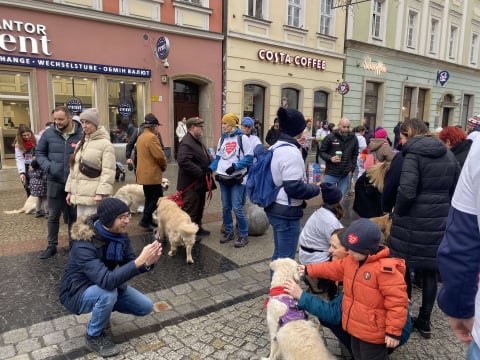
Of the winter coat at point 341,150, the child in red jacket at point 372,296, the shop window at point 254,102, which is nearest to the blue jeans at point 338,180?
the winter coat at point 341,150

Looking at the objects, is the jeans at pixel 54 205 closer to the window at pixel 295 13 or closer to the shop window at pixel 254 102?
the shop window at pixel 254 102

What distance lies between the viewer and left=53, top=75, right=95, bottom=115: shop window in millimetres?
11422

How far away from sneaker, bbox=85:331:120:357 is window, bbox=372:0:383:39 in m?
21.1

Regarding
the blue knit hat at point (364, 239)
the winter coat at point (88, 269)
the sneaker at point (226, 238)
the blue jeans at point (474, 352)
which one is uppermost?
the blue knit hat at point (364, 239)

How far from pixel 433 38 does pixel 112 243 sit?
26803mm

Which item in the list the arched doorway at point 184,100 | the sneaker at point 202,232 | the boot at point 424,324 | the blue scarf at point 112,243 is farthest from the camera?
the arched doorway at point 184,100

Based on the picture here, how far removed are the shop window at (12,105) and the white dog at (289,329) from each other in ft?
33.9

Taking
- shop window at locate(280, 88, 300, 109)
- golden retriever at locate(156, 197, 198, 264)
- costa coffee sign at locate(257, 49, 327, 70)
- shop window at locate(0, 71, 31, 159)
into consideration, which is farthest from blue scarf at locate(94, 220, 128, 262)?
shop window at locate(280, 88, 300, 109)

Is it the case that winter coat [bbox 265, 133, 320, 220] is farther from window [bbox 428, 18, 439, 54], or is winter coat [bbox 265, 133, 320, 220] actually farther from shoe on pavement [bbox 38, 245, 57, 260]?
window [bbox 428, 18, 439, 54]

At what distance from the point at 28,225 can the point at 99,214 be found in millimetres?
4132

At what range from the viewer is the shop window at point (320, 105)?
18531 millimetres

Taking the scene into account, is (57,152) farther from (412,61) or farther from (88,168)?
(412,61)

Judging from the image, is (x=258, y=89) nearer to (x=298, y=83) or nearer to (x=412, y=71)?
(x=298, y=83)

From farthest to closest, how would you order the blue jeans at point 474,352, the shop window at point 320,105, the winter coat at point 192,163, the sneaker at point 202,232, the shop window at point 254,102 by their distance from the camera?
the shop window at point 320,105 < the shop window at point 254,102 < the sneaker at point 202,232 < the winter coat at point 192,163 < the blue jeans at point 474,352
